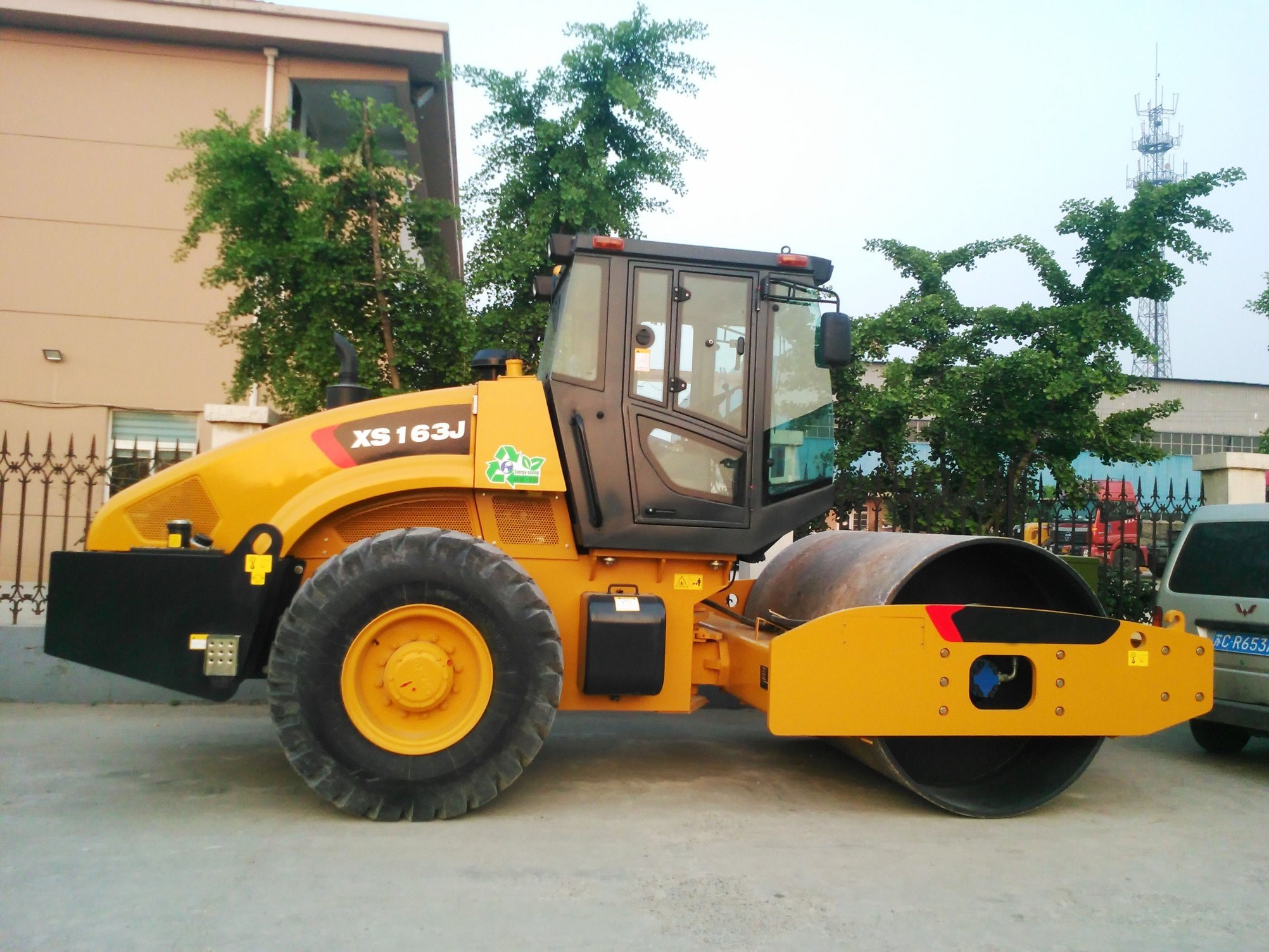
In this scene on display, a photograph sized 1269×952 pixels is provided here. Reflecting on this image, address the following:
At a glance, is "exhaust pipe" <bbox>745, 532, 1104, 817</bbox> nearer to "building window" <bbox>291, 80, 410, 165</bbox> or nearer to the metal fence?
the metal fence

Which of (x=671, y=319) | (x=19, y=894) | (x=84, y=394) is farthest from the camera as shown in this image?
(x=84, y=394)

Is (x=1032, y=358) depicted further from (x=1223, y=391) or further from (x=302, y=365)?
(x=1223, y=391)

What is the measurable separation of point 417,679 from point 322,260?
16.0 ft

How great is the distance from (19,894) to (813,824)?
10.9ft

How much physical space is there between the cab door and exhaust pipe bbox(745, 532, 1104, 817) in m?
0.74

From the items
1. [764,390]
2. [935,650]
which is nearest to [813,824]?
[935,650]

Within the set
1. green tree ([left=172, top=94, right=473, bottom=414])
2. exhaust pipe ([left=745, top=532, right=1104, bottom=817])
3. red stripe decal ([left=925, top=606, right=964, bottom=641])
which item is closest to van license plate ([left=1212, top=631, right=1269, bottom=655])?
exhaust pipe ([left=745, top=532, right=1104, bottom=817])

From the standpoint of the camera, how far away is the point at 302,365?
857 cm

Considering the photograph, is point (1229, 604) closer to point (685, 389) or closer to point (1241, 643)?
point (1241, 643)

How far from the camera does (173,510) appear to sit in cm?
512

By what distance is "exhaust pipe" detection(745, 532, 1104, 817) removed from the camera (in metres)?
5.07

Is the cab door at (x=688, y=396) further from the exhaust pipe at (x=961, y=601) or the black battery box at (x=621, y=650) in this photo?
the exhaust pipe at (x=961, y=601)

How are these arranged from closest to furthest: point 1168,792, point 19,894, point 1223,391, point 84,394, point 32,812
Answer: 1. point 19,894
2. point 32,812
3. point 1168,792
4. point 84,394
5. point 1223,391

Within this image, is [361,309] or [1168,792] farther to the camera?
[361,309]
